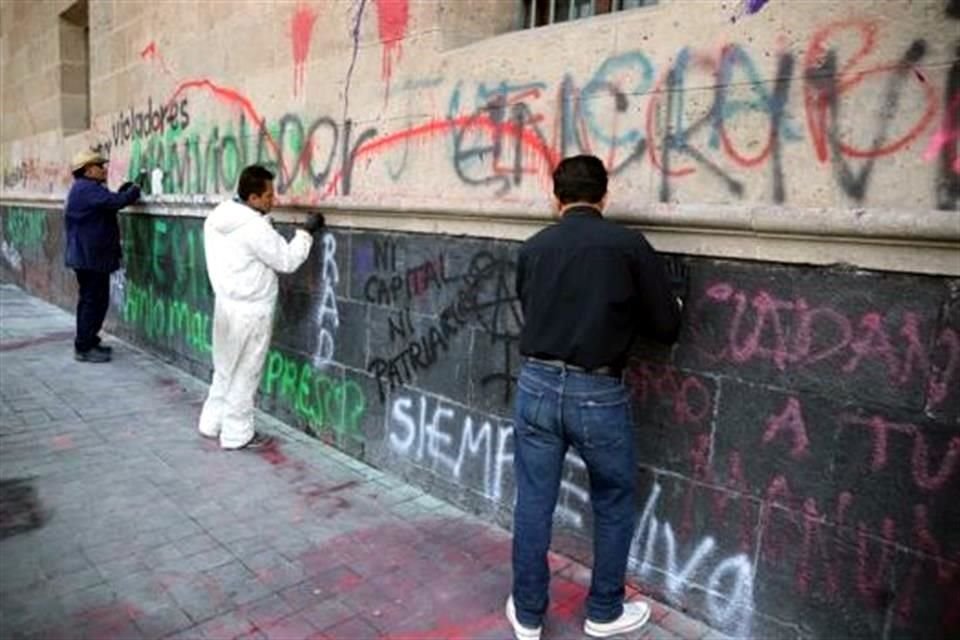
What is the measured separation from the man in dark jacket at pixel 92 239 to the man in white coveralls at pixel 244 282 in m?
2.90

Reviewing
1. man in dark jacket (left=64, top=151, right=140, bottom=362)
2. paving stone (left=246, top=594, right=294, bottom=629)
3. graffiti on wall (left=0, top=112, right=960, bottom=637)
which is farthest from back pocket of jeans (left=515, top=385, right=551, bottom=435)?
man in dark jacket (left=64, top=151, right=140, bottom=362)

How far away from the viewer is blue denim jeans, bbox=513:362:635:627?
9.50ft

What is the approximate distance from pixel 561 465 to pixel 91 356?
6.18 metres

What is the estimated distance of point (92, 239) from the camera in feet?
24.8

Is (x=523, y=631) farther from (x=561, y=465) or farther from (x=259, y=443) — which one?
(x=259, y=443)

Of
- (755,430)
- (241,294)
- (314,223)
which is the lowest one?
(755,430)

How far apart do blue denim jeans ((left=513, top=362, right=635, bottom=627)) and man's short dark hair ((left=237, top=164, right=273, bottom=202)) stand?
2726 mm

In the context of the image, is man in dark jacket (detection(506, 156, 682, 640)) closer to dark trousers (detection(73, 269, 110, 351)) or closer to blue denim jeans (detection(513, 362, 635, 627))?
blue denim jeans (detection(513, 362, 635, 627))

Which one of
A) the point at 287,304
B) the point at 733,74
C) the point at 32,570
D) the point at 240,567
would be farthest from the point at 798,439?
the point at 287,304

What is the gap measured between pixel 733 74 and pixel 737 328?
98cm

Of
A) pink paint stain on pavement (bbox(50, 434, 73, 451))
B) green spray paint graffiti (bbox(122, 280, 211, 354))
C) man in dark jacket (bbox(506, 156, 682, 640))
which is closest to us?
man in dark jacket (bbox(506, 156, 682, 640))

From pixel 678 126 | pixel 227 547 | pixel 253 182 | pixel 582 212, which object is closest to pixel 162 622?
pixel 227 547

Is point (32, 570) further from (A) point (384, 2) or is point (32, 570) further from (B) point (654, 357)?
(A) point (384, 2)

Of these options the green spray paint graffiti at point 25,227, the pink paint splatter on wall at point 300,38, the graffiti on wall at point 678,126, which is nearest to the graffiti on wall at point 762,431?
the graffiti on wall at point 678,126
